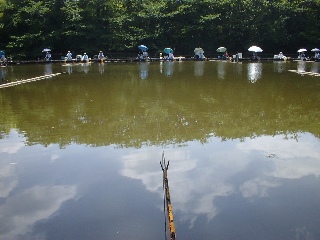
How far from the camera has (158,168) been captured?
630cm

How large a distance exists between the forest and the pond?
90.5 feet

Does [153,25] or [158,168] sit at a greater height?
[153,25]

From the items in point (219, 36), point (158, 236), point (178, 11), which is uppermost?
point (178, 11)

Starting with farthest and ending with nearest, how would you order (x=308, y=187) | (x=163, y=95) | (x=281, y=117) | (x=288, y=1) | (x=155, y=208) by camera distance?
(x=288, y=1)
(x=163, y=95)
(x=281, y=117)
(x=308, y=187)
(x=155, y=208)

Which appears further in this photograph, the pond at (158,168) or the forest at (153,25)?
the forest at (153,25)

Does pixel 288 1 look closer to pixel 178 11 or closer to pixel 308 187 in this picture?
pixel 178 11

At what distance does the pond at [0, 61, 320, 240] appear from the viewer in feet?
14.8

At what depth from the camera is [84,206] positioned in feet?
16.4

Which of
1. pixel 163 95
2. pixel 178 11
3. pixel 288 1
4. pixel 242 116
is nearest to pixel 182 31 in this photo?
pixel 178 11

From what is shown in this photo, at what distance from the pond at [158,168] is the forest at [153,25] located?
2758 centimetres

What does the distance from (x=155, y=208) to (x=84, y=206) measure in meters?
0.91

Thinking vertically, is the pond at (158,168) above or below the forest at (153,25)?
below

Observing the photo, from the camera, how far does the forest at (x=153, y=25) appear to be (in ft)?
125

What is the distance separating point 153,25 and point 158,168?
35.0 meters
